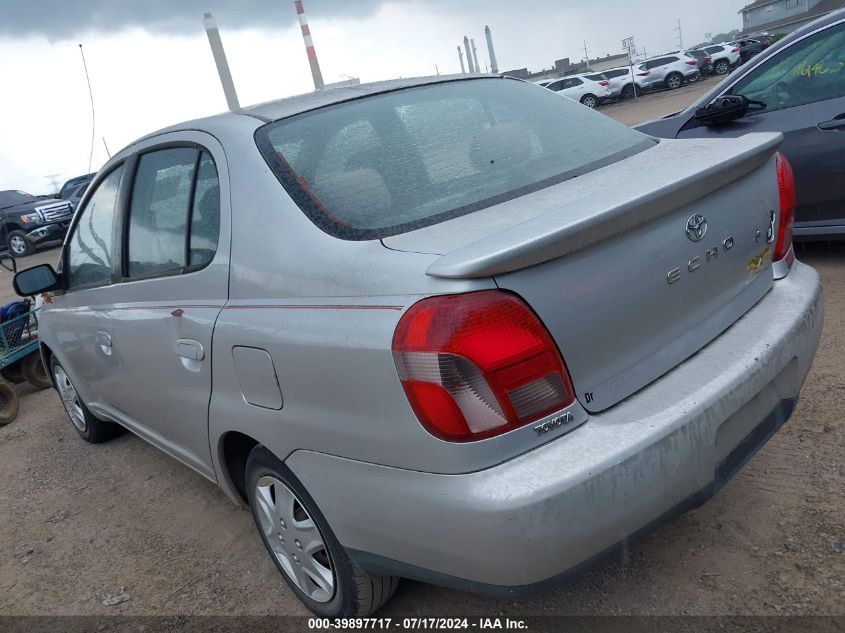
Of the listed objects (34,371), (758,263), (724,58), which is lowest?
(724,58)

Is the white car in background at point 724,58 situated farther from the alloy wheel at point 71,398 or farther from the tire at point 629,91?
the alloy wheel at point 71,398

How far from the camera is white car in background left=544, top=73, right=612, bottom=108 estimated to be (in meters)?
30.2

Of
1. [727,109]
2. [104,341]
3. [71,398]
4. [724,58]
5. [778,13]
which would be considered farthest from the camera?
[778,13]

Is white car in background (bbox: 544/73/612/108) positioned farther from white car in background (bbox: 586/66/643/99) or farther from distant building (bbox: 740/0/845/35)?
distant building (bbox: 740/0/845/35)

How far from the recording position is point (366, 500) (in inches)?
72.9

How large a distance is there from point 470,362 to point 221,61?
3980 cm

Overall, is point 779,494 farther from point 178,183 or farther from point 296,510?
point 178,183

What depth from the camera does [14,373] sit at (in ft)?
20.1

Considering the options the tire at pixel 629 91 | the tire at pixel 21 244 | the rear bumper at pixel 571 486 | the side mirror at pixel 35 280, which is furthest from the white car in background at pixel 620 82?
the rear bumper at pixel 571 486

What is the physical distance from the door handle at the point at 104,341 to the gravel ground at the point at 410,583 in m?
0.82

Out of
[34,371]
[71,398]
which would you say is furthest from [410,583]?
[34,371]

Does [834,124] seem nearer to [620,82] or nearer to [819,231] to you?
[819,231]

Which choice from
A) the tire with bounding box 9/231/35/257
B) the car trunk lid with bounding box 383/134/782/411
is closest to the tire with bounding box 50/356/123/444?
the car trunk lid with bounding box 383/134/782/411

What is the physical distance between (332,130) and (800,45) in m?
3.75
